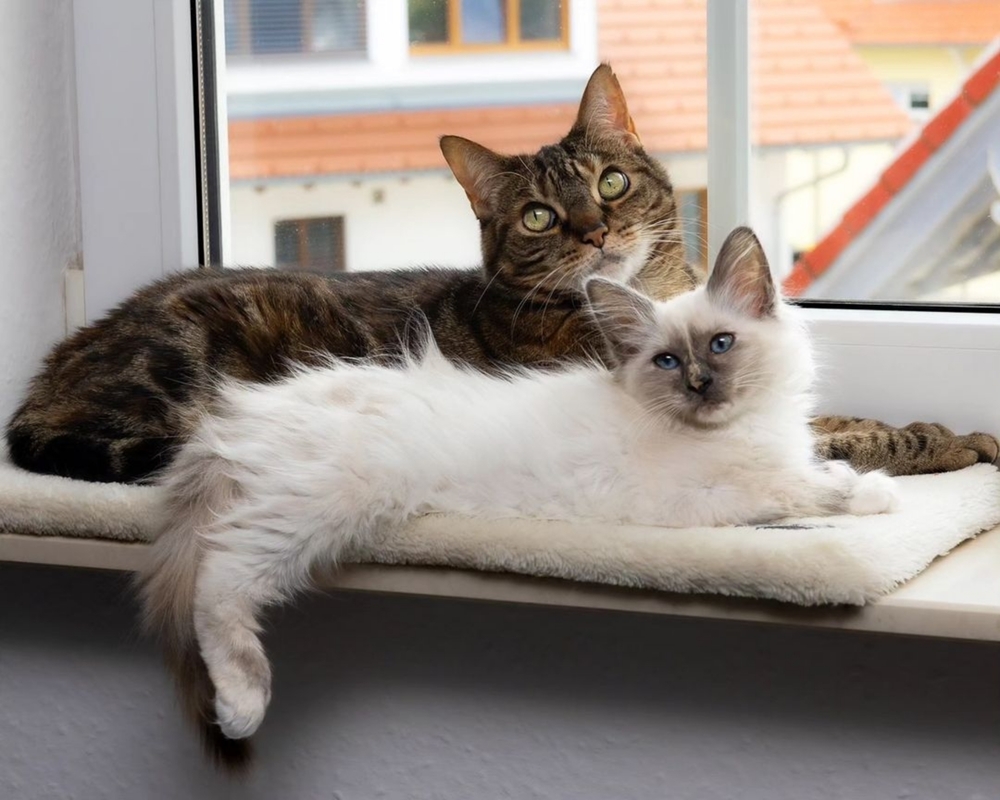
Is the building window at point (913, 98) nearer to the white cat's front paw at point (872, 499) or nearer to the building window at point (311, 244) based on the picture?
the white cat's front paw at point (872, 499)

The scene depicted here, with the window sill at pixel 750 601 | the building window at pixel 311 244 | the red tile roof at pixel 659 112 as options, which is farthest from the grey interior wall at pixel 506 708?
the red tile roof at pixel 659 112

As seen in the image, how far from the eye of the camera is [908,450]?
4.35ft

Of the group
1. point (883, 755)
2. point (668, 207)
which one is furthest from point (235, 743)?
point (668, 207)

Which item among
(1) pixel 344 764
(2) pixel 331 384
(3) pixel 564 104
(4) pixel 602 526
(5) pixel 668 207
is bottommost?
(1) pixel 344 764

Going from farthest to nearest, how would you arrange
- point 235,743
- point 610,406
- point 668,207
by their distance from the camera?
1. point 668,207
2. point 610,406
3. point 235,743

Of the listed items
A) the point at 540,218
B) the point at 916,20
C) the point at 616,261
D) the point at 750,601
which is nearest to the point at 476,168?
the point at 540,218

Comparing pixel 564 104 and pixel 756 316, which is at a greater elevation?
pixel 564 104

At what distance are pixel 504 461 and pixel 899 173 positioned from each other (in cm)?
78

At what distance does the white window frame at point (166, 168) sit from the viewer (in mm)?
1429

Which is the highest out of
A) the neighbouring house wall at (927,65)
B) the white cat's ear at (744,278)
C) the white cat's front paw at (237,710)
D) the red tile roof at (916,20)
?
the red tile roof at (916,20)

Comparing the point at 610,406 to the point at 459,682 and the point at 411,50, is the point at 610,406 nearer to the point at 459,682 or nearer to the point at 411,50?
the point at 459,682

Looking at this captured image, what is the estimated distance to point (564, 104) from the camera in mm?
1677

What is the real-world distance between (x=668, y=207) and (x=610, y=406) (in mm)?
417

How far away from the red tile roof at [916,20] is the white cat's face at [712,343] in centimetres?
55
